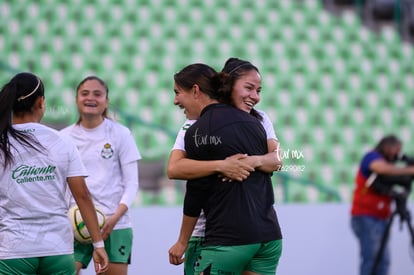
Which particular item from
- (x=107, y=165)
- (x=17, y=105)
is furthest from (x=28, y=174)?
(x=107, y=165)

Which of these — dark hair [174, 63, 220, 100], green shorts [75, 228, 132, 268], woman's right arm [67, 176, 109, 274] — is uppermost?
dark hair [174, 63, 220, 100]

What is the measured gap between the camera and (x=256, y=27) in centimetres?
1055

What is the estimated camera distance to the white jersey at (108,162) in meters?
4.54

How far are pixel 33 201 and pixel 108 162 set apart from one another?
1.41 m

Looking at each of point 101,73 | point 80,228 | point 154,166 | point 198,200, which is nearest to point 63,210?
point 198,200

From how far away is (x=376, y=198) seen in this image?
6734mm

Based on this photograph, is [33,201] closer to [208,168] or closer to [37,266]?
[37,266]

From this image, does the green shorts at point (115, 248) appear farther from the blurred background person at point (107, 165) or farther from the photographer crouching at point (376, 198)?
the photographer crouching at point (376, 198)

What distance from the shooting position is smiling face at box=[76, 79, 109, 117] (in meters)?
4.59

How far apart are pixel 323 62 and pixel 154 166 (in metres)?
2.80

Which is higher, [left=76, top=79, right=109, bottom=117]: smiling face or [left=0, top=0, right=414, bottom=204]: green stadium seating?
[left=0, top=0, right=414, bottom=204]: green stadium seating

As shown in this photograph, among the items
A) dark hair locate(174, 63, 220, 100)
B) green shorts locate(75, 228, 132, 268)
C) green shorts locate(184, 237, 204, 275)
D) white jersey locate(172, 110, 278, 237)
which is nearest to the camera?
dark hair locate(174, 63, 220, 100)

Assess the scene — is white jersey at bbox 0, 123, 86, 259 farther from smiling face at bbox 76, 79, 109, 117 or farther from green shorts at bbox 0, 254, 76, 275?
smiling face at bbox 76, 79, 109, 117

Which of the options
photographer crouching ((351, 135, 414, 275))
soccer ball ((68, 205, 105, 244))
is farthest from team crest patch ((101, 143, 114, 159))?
photographer crouching ((351, 135, 414, 275))
